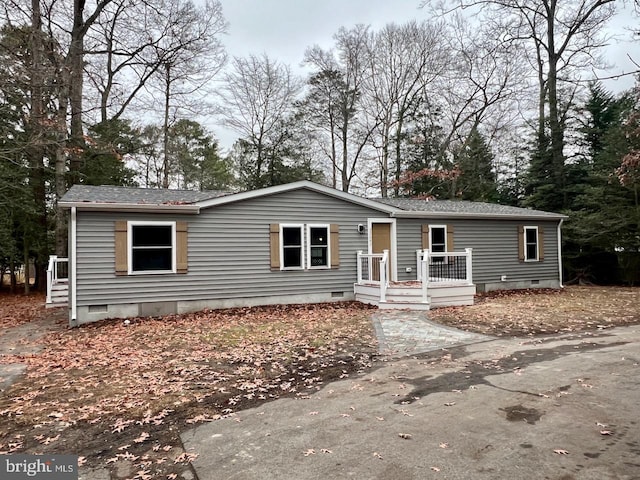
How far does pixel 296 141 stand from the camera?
23.0m

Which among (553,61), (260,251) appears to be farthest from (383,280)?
(553,61)

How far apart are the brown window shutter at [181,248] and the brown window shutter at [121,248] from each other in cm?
116

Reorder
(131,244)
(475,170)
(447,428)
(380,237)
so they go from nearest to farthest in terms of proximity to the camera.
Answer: (447,428)
(131,244)
(380,237)
(475,170)

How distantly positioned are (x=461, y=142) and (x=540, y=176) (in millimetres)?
5216

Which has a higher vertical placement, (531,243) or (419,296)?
(531,243)

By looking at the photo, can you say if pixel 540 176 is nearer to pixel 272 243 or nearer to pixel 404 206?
pixel 404 206

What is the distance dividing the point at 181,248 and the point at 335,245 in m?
4.28

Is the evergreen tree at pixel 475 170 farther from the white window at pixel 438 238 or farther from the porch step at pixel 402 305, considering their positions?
the porch step at pixel 402 305

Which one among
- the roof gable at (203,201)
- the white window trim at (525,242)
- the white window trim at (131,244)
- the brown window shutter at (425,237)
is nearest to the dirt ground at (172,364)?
the white window trim at (131,244)

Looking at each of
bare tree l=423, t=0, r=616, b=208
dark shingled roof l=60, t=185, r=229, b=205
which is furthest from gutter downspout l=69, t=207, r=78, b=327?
bare tree l=423, t=0, r=616, b=208

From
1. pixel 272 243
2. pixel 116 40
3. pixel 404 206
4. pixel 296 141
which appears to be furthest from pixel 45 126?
pixel 296 141

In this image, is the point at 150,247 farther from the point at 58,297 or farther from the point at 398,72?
the point at 398,72

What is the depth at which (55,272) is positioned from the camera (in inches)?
503

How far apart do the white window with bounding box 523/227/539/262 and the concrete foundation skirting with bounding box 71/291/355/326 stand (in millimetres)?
7420
